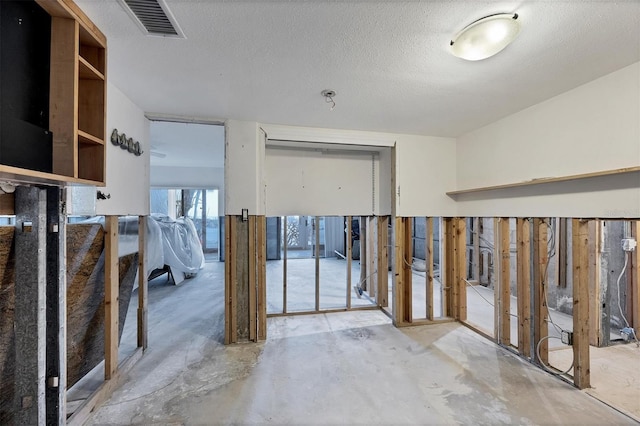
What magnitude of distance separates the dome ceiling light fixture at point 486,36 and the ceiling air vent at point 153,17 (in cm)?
148

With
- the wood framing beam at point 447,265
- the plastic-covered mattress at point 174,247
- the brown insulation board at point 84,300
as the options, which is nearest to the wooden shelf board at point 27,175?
the brown insulation board at point 84,300

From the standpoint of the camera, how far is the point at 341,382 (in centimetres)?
219

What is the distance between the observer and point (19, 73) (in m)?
1.14

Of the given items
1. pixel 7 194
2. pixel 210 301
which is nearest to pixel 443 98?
pixel 7 194

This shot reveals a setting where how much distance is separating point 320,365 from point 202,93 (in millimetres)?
2551

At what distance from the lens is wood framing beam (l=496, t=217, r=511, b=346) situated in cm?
277

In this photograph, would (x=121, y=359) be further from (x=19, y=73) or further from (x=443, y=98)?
(x=443, y=98)

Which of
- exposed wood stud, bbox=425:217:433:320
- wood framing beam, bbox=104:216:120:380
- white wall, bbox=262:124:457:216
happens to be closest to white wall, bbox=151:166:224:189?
white wall, bbox=262:124:457:216

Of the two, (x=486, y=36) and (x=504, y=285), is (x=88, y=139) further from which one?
(x=504, y=285)

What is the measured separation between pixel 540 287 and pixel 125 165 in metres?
3.82

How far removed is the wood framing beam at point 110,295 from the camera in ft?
6.73

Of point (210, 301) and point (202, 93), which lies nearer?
point (202, 93)

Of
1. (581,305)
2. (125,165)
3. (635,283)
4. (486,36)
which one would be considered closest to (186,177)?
(125,165)

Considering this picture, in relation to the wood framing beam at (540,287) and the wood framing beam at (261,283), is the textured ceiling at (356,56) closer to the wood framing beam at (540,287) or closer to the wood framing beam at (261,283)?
the wood framing beam at (540,287)
